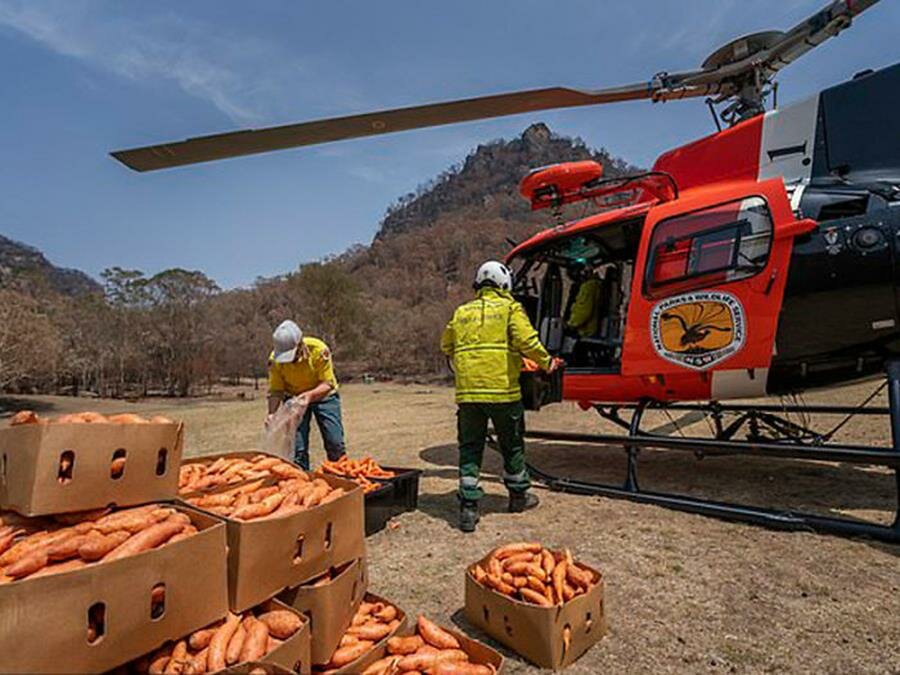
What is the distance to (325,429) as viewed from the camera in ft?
17.3

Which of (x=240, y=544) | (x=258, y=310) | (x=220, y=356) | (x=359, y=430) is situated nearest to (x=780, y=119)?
(x=240, y=544)

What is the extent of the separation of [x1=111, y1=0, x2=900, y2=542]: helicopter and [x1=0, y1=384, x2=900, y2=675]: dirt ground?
17.2 inches

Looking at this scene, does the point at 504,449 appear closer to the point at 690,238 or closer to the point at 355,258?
the point at 690,238

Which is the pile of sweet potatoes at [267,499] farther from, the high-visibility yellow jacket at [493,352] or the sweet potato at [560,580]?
the high-visibility yellow jacket at [493,352]

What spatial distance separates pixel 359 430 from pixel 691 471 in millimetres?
6444

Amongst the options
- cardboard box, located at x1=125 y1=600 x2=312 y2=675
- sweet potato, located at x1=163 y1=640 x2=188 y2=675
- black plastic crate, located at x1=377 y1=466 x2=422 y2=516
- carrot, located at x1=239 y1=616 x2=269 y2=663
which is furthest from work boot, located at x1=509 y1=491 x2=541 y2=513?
sweet potato, located at x1=163 y1=640 x2=188 y2=675

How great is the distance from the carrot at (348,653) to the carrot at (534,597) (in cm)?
74

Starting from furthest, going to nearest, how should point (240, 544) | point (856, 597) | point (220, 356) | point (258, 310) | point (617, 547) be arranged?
point (258, 310), point (220, 356), point (617, 547), point (856, 597), point (240, 544)

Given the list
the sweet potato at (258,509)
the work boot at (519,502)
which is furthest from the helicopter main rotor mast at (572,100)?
the work boot at (519,502)

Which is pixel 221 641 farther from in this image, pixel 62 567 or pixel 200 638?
pixel 62 567

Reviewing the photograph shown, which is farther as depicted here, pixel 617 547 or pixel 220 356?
pixel 220 356

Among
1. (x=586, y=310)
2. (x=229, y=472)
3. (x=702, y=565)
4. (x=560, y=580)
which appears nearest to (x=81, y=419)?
(x=229, y=472)

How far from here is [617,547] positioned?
3.79 metres

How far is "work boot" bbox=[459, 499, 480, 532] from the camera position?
4.19m
